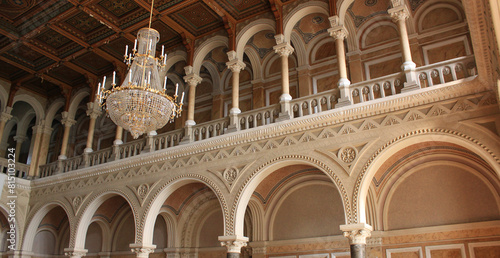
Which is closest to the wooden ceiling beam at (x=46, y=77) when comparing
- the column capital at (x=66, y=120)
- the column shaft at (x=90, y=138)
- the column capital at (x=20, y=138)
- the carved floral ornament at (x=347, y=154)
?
the column capital at (x=66, y=120)

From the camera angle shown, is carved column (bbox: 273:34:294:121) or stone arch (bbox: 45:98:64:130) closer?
carved column (bbox: 273:34:294:121)

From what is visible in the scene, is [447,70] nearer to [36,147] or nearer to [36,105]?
[36,147]

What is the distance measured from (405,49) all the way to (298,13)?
284cm

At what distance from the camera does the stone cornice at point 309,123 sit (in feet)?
23.6

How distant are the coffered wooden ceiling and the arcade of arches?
557mm

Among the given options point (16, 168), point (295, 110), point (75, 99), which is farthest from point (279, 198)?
point (16, 168)

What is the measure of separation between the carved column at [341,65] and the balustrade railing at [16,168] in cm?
997

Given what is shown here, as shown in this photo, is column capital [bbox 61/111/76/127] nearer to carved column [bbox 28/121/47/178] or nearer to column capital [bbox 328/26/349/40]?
carved column [bbox 28/121/47/178]

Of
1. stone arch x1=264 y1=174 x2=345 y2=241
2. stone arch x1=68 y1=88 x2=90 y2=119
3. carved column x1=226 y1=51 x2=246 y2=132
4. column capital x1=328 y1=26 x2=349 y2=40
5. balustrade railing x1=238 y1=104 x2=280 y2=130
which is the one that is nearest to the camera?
column capital x1=328 y1=26 x2=349 y2=40

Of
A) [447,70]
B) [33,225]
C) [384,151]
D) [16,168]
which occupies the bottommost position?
[33,225]

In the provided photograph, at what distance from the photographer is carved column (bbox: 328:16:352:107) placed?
8.34m

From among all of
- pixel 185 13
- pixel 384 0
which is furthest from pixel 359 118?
pixel 185 13

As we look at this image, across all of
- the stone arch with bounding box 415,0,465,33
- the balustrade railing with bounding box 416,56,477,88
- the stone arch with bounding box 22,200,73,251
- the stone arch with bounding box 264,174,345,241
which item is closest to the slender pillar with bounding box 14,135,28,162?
the stone arch with bounding box 22,200,73,251

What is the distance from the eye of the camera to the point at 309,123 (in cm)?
838
